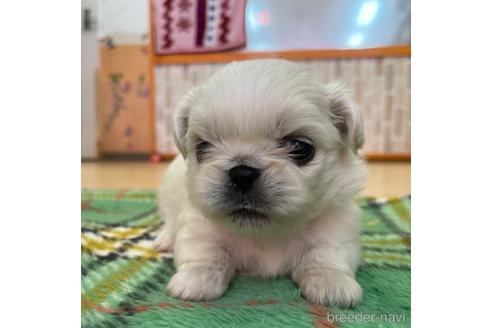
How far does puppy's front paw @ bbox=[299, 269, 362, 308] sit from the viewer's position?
110 cm

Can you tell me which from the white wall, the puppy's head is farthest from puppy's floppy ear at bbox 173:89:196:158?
the white wall

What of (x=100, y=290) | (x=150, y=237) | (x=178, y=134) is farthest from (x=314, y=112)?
(x=150, y=237)

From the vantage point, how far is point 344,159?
4.38ft

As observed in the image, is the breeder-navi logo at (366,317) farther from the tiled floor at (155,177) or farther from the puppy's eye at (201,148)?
the tiled floor at (155,177)

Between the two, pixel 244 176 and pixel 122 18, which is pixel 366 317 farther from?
pixel 122 18

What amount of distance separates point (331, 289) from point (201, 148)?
515 mm

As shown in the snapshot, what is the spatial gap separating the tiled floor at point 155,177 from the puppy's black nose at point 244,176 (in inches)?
31.8

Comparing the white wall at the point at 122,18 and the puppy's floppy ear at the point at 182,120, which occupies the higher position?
the white wall at the point at 122,18

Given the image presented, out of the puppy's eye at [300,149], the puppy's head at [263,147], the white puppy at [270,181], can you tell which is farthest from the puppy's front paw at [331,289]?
the puppy's eye at [300,149]

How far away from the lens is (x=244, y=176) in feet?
3.57

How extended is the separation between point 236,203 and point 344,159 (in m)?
0.41

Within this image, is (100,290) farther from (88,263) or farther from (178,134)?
(178,134)

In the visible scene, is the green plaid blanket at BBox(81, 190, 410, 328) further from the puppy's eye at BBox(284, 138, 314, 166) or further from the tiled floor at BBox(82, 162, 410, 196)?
the puppy's eye at BBox(284, 138, 314, 166)

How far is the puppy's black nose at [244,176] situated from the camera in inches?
42.8
